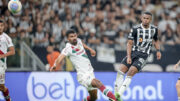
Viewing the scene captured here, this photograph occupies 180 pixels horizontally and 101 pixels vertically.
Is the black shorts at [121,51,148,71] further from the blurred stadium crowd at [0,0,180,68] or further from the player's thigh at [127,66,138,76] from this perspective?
the blurred stadium crowd at [0,0,180,68]

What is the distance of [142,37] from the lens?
34.8ft

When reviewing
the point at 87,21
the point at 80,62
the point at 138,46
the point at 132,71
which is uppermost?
the point at 87,21

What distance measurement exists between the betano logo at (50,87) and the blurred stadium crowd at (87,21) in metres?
2.15

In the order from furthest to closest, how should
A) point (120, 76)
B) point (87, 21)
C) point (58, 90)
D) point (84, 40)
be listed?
point (87, 21) → point (84, 40) → point (58, 90) → point (120, 76)

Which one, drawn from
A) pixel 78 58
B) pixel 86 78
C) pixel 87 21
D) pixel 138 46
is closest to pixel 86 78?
pixel 86 78

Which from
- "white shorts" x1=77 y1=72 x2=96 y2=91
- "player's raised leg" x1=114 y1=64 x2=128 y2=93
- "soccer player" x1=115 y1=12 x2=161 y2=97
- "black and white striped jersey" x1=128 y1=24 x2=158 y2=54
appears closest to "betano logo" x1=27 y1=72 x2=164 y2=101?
"player's raised leg" x1=114 y1=64 x2=128 y2=93

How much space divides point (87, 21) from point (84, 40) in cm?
149

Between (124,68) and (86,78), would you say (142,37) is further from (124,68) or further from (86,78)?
(86,78)

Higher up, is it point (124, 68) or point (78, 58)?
point (78, 58)

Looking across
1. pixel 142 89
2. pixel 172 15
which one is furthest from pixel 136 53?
pixel 172 15

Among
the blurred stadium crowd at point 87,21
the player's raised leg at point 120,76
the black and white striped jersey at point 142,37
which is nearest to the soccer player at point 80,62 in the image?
the player's raised leg at point 120,76

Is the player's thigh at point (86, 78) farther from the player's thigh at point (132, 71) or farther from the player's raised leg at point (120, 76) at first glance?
the player's thigh at point (132, 71)

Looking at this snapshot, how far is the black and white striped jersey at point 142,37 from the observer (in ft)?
34.8

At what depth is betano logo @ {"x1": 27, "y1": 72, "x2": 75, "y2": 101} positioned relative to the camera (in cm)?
1304
